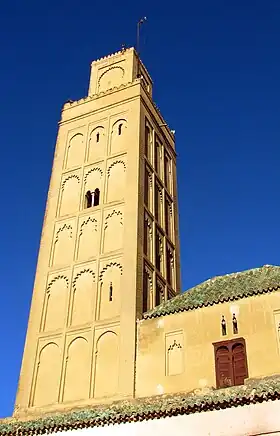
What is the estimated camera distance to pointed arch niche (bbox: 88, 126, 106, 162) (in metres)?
22.9

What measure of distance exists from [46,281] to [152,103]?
996cm

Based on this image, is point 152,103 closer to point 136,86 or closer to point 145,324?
point 136,86

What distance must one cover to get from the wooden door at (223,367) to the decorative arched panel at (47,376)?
5.18 metres

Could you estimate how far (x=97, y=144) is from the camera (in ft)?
76.4

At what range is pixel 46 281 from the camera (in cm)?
1980

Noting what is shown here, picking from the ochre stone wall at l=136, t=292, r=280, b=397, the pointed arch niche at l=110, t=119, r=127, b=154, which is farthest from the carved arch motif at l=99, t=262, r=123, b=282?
the pointed arch niche at l=110, t=119, r=127, b=154

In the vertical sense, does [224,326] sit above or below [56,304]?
below

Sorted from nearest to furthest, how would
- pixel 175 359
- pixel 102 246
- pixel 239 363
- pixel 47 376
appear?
pixel 239 363
pixel 175 359
pixel 47 376
pixel 102 246

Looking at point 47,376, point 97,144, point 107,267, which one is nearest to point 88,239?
point 107,267

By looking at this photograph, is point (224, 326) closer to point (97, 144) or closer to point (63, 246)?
point (63, 246)

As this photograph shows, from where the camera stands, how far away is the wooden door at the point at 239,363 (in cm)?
1506

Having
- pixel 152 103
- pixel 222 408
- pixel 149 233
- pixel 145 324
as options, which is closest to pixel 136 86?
pixel 152 103

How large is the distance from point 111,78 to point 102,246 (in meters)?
10.5

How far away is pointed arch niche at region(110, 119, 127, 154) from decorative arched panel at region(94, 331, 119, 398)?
8318 millimetres
